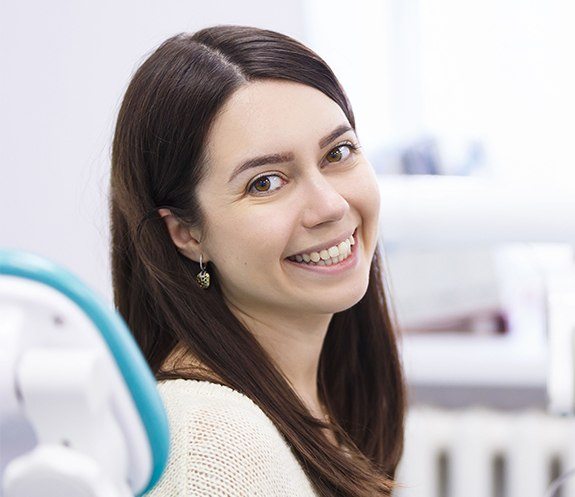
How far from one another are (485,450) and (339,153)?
3.23ft

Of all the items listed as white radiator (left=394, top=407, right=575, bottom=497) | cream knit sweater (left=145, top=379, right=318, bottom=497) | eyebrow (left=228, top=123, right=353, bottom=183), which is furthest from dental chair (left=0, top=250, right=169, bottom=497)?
white radiator (left=394, top=407, right=575, bottom=497)

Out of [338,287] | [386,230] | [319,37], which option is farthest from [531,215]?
[319,37]

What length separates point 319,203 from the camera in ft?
3.65

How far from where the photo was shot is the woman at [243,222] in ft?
3.58

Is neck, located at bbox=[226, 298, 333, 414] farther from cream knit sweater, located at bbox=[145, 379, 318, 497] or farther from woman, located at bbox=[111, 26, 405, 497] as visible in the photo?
cream knit sweater, located at bbox=[145, 379, 318, 497]

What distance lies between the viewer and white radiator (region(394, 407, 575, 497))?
1923 millimetres

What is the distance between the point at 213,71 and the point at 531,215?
650mm

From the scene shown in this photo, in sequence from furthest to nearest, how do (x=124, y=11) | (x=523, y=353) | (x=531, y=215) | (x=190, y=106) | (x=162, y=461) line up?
(x=523, y=353) < (x=124, y=11) < (x=531, y=215) < (x=190, y=106) < (x=162, y=461)

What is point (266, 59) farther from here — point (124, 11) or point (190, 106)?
point (124, 11)

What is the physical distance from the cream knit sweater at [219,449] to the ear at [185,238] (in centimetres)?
18

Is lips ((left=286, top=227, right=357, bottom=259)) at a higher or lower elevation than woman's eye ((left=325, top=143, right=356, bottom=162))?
lower

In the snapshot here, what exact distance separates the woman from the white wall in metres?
0.70

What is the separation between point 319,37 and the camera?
2.06 metres

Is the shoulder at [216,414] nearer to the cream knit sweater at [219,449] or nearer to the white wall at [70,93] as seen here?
the cream knit sweater at [219,449]
